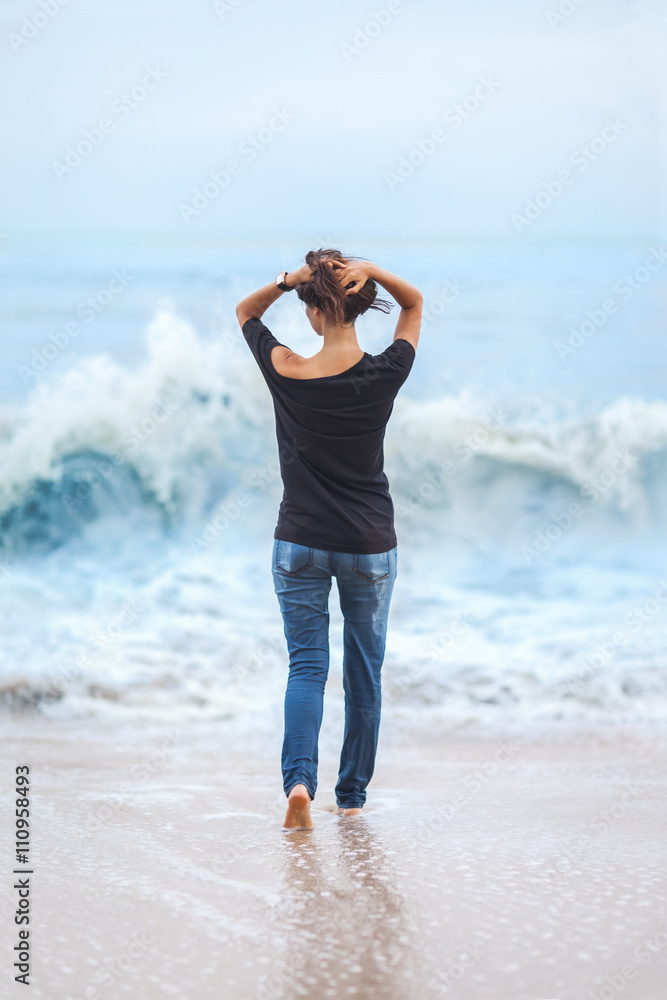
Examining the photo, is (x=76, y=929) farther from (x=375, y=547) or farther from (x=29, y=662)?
(x=29, y=662)

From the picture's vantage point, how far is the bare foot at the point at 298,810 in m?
2.03

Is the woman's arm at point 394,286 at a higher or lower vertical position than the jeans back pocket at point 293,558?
higher

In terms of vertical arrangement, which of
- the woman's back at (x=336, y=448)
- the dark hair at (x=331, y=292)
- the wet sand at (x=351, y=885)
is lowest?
the wet sand at (x=351, y=885)

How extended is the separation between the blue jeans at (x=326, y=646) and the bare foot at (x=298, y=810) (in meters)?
0.02

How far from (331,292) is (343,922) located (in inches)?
50.3

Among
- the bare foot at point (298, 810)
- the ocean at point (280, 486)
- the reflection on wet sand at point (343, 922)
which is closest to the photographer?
the reflection on wet sand at point (343, 922)

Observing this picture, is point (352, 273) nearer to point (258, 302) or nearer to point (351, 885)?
point (258, 302)

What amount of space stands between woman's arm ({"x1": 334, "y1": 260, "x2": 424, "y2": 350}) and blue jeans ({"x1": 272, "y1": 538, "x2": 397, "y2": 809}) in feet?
1.76

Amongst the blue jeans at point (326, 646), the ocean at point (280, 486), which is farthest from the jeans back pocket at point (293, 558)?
the ocean at point (280, 486)

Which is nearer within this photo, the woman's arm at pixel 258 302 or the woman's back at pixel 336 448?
the woman's back at pixel 336 448

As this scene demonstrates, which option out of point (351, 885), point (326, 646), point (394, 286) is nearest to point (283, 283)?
point (394, 286)

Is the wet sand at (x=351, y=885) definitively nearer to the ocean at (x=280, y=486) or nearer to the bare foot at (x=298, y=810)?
the bare foot at (x=298, y=810)

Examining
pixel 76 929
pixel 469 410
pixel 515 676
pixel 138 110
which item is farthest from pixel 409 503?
pixel 76 929

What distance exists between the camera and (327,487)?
2.09 m
